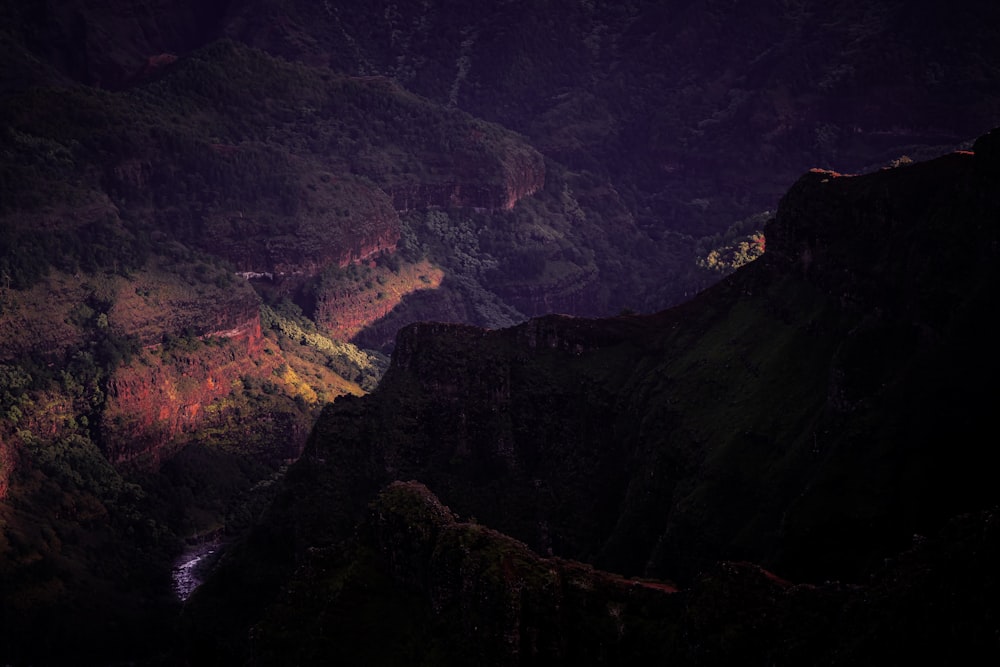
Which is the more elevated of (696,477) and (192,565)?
(696,477)

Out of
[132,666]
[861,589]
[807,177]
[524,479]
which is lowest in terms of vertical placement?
[132,666]

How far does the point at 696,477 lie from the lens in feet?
357

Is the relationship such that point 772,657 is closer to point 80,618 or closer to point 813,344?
point 813,344

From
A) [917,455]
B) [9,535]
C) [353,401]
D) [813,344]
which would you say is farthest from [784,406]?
[9,535]

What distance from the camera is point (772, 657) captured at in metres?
70.4

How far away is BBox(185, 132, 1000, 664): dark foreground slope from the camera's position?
7638 centimetres

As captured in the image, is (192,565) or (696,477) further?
(192,565)

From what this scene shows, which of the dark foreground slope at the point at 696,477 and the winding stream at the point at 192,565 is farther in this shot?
the winding stream at the point at 192,565

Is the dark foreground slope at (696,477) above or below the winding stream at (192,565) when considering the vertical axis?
above

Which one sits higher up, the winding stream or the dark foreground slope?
the dark foreground slope

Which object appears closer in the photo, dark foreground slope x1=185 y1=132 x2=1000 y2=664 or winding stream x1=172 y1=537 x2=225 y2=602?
dark foreground slope x1=185 y1=132 x2=1000 y2=664

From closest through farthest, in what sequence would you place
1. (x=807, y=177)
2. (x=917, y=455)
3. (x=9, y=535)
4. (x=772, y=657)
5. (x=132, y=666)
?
1. (x=772, y=657)
2. (x=917, y=455)
3. (x=807, y=177)
4. (x=132, y=666)
5. (x=9, y=535)

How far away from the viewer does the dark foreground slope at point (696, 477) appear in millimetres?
76375

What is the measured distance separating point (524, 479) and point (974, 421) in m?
52.2
